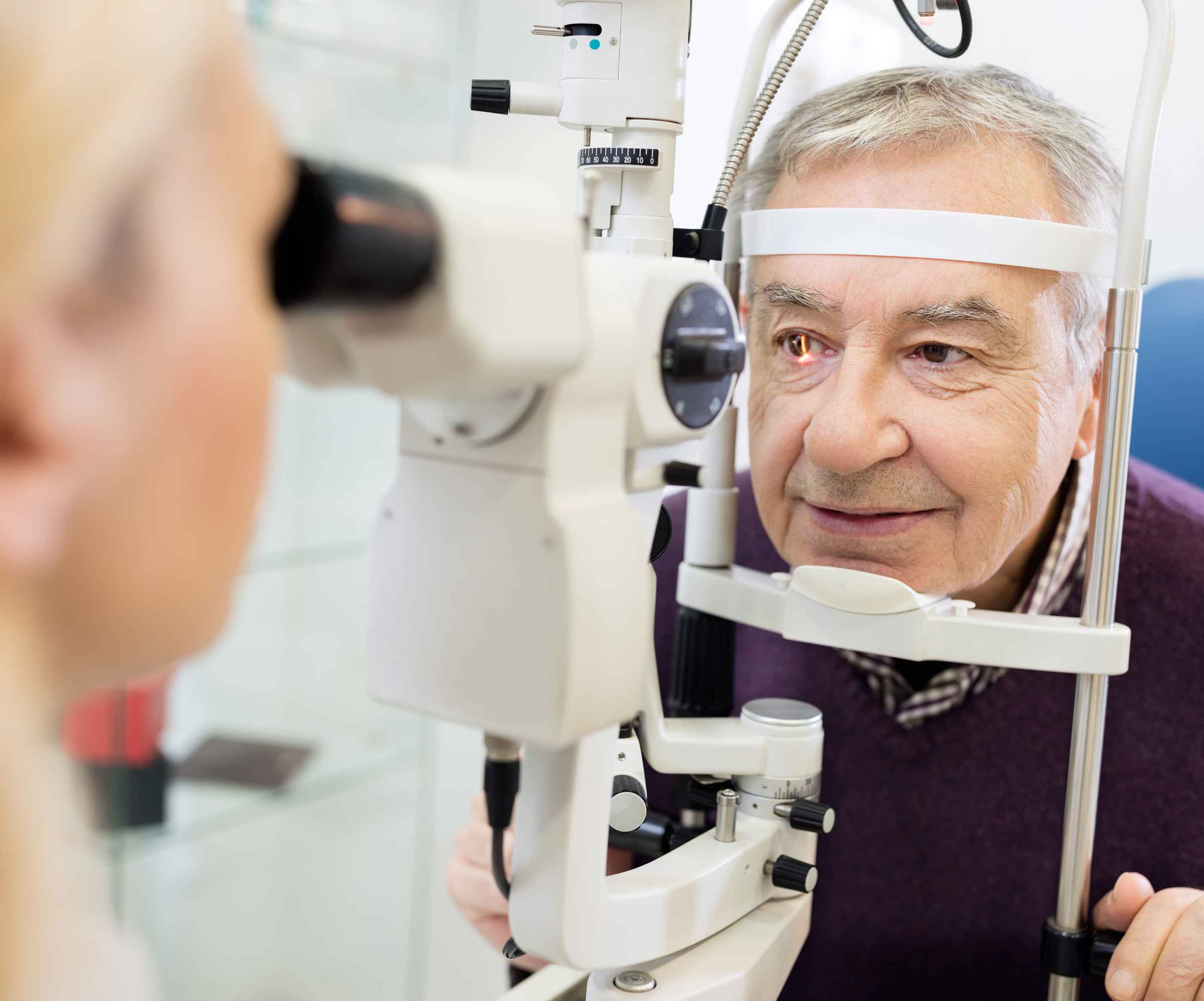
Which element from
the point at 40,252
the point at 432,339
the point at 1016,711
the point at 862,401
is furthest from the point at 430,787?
the point at 40,252

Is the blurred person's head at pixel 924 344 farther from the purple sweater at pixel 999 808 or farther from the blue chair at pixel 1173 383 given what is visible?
the blue chair at pixel 1173 383

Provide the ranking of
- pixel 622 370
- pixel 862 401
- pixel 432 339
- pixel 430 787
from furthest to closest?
pixel 430 787
pixel 862 401
pixel 622 370
pixel 432 339

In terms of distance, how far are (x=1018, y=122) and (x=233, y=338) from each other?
0.99m

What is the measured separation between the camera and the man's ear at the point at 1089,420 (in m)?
1.23

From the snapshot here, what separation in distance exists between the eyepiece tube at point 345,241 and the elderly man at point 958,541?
2.35 ft

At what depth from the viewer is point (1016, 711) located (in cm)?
129

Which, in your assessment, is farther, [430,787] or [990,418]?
[430,787]

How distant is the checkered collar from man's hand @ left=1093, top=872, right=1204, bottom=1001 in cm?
32

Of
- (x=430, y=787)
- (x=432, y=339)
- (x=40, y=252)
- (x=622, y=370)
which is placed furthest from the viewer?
(x=430, y=787)

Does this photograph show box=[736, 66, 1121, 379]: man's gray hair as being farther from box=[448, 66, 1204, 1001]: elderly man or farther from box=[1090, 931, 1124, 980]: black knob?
box=[1090, 931, 1124, 980]: black knob

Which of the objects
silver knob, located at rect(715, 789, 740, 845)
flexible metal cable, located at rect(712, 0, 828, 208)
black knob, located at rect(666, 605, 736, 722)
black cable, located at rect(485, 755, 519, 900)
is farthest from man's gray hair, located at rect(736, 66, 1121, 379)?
black cable, located at rect(485, 755, 519, 900)

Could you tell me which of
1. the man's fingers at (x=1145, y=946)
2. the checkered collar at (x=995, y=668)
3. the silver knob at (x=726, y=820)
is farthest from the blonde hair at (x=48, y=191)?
the checkered collar at (x=995, y=668)

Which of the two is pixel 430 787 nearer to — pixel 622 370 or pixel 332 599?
pixel 332 599

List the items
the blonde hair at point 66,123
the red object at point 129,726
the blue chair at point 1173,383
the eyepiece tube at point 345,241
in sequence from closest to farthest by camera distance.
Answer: the blonde hair at point 66,123 → the eyepiece tube at point 345,241 → the red object at point 129,726 → the blue chair at point 1173,383
